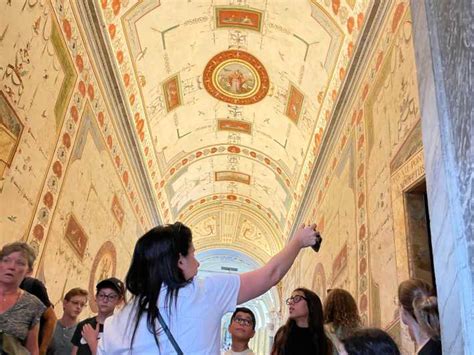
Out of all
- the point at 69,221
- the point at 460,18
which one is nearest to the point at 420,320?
the point at 460,18

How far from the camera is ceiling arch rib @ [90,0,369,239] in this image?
10820mm

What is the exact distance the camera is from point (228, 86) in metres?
14.9

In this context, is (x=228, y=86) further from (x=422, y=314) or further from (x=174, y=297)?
(x=174, y=297)

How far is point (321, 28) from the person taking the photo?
1088 centimetres

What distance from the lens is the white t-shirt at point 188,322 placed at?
88.6 inches

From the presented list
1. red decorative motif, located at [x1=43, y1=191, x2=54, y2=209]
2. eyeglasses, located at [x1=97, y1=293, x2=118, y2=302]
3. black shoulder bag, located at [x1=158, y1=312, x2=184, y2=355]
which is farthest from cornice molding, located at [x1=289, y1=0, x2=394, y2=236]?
black shoulder bag, located at [x1=158, y1=312, x2=184, y2=355]

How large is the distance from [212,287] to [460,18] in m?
1.71

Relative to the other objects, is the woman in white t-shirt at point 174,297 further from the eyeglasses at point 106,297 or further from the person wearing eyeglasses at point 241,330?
the eyeglasses at point 106,297

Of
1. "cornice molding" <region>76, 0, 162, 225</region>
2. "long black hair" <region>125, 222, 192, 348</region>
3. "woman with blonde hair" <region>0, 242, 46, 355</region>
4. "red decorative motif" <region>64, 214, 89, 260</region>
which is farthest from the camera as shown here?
"cornice molding" <region>76, 0, 162, 225</region>

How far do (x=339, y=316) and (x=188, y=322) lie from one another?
2.42 m

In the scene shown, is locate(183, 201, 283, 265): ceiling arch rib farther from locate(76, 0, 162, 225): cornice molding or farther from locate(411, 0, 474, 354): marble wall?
locate(411, 0, 474, 354): marble wall

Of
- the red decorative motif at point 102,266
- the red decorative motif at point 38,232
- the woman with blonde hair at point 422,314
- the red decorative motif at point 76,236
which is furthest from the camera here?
the red decorative motif at point 102,266

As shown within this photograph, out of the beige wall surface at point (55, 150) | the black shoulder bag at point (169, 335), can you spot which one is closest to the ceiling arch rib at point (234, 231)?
the beige wall surface at point (55, 150)

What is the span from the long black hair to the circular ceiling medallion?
1146cm
